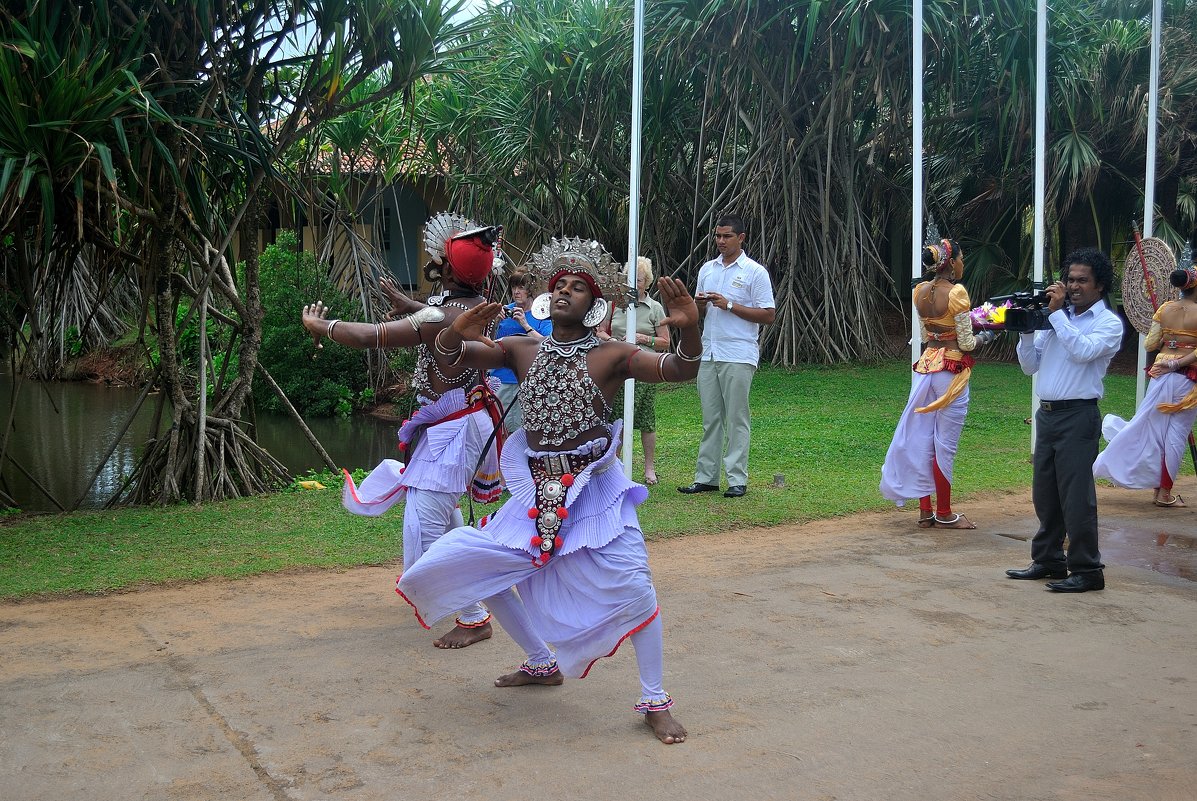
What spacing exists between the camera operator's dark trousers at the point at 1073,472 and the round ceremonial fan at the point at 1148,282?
9.20ft

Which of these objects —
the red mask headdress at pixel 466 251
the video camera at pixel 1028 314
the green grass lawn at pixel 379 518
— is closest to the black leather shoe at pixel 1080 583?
the video camera at pixel 1028 314

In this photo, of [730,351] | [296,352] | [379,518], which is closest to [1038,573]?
[730,351]

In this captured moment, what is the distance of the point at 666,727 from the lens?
3785mm

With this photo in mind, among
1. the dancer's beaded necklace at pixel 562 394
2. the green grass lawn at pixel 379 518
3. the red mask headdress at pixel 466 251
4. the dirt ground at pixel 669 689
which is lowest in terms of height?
the dirt ground at pixel 669 689

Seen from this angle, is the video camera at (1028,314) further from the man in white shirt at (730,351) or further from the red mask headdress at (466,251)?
the red mask headdress at (466,251)

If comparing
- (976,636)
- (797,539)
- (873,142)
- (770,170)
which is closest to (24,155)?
(797,539)

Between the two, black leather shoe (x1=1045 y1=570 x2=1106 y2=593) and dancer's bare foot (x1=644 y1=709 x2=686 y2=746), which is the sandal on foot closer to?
black leather shoe (x1=1045 y1=570 x2=1106 y2=593)

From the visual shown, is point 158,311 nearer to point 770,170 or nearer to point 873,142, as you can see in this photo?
point 770,170

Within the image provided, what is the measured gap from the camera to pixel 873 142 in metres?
16.2

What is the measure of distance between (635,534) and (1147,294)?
19.1 ft

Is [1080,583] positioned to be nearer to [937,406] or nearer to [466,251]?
[937,406]

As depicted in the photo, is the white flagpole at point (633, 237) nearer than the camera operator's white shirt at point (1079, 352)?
No

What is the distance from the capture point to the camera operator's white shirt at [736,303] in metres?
8.07

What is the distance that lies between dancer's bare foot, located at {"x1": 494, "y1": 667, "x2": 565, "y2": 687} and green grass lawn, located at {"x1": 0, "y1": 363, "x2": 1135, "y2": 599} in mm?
2115
